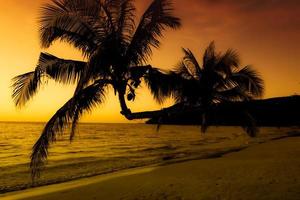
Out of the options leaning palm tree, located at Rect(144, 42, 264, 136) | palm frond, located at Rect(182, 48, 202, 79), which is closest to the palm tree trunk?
leaning palm tree, located at Rect(144, 42, 264, 136)

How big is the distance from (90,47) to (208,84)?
23.0 ft

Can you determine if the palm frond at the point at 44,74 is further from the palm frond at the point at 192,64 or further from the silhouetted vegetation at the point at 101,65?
the palm frond at the point at 192,64

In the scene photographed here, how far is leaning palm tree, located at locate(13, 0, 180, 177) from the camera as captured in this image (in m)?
6.85

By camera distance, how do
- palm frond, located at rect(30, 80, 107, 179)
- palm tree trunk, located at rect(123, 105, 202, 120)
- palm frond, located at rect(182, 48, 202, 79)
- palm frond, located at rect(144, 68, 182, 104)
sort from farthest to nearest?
palm frond, located at rect(182, 48, 202, 79) < palm frond, located at rect(144, 68, 182, 104) < palm frond, located at rect(30, 80, 107, 179) < palm tree trunk, located at rect(123, 105, 202, 120)

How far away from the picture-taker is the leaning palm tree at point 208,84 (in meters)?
7.19

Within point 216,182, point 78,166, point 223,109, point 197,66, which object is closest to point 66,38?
point 223,109

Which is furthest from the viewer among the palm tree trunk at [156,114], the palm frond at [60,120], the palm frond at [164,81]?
the palm frond at [164,81]

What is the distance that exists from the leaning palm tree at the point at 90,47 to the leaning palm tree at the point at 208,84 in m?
0.70

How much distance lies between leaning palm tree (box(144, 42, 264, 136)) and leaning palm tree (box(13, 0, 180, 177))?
2.29 feet

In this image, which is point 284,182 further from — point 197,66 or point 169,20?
point 197,66

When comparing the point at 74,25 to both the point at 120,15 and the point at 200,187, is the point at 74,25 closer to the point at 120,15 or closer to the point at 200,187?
the point at 120,15

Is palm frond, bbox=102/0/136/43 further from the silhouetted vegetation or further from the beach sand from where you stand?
Answer: the beach sand

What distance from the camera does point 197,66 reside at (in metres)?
16.4

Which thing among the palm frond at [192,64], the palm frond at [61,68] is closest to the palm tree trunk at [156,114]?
the palm frond at [61,68]
